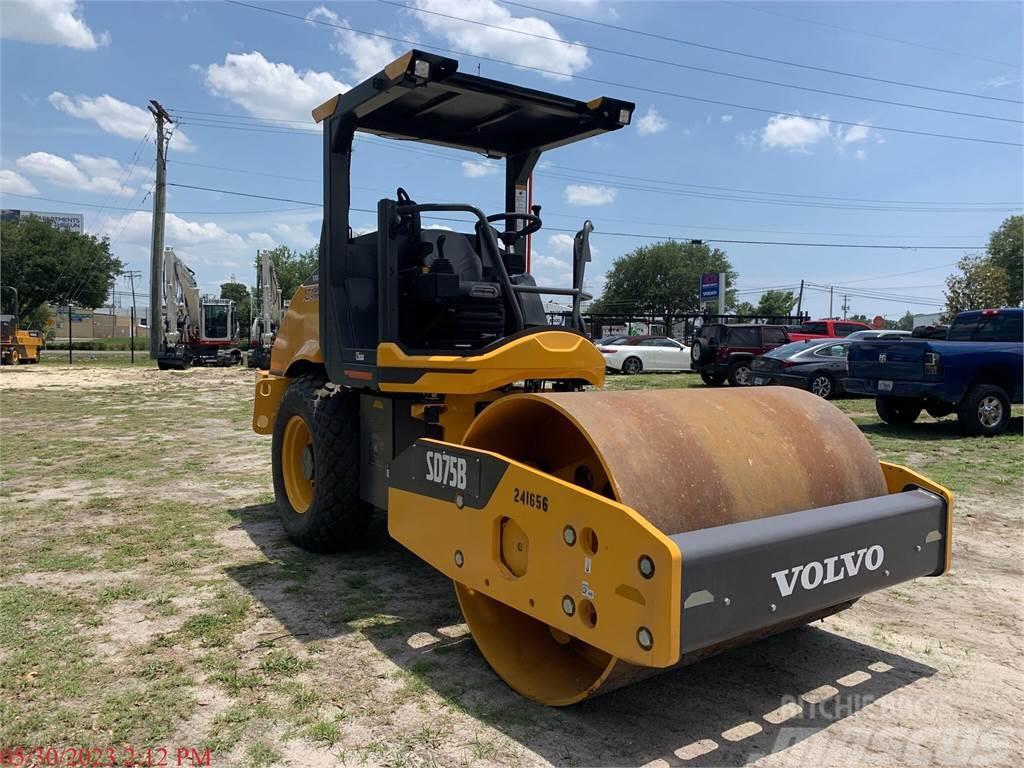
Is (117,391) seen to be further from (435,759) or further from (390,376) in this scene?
(435,759)

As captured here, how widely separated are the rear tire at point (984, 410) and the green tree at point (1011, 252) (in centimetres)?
6385

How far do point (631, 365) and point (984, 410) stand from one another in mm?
14674

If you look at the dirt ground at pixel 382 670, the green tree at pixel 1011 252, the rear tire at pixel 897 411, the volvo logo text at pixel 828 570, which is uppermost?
the green tree at pixel 1011 252

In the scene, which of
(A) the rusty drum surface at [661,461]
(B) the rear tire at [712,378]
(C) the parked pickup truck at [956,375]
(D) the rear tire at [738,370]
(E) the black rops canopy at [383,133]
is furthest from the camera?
(B) the rear tire at [712,378]

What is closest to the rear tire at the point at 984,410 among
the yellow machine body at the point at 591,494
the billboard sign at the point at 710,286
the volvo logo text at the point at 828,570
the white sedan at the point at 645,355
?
the yellow machine body at the point at 591,494

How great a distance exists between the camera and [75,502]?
6.75 meters

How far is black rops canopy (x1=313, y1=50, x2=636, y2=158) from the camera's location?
422 centimetres

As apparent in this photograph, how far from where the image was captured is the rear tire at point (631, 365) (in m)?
25.1

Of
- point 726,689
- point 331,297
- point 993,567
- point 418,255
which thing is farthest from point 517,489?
point 993,567

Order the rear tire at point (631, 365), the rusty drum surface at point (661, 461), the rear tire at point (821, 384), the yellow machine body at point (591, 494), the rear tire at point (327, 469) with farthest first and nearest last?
the rear tire at point (631, 365), the rear tire at point (821, 384), the rear tire at point (327, 469), the rusty drum surface at point (661, 461), the yellow machine body at point (591, 494)

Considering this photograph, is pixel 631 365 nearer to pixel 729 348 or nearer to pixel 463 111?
pixel 729 348

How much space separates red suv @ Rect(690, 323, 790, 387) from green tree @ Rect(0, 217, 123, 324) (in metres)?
46.0

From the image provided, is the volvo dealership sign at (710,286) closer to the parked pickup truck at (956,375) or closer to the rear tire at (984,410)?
the parked pickup truck at (956,375)

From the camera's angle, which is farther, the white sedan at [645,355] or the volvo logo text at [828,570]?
the white sedan at [645,355]
